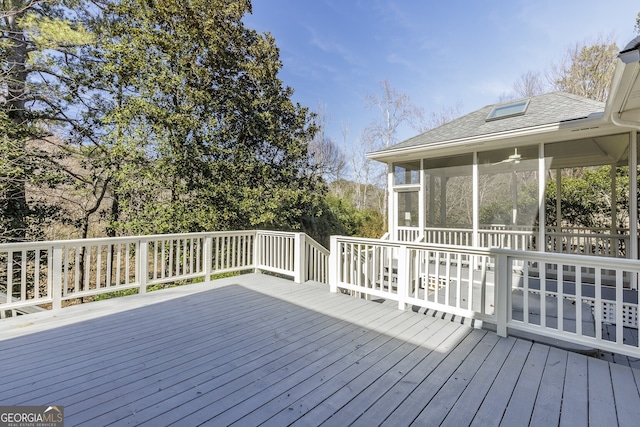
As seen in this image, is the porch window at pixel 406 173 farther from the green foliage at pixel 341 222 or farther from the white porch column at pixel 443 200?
the green foliage at pixel 341 222

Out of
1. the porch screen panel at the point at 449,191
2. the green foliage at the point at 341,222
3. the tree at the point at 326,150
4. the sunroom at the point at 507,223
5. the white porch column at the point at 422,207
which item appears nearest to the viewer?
the sunroom at the point at 507,223

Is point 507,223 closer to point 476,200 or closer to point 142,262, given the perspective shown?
point 476,200

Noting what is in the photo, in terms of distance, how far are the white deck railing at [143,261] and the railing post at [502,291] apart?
9.91 feet

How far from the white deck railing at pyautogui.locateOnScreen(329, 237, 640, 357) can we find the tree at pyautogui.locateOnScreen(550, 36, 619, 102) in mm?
10189

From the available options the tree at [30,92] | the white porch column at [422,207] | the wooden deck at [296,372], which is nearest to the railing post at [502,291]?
the wooden deck at [296,372]

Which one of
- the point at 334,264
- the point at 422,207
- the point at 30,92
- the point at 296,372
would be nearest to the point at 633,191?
the point at 422,207

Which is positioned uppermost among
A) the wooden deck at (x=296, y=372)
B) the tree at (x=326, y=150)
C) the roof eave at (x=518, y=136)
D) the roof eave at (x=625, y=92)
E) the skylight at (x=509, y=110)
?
the tree at (x=326, y=150)

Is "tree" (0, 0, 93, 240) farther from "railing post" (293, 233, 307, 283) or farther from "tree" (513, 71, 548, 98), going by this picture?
"tree" (513, 71, 548, 98)

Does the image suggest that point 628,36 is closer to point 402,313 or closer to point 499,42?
point 499,42

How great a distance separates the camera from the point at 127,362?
2.34 meters

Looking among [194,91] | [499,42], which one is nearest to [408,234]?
[194,91]

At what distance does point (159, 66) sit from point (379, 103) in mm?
11342

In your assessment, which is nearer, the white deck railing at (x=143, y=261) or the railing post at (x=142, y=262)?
the white deck railing at (x=143, y=261)

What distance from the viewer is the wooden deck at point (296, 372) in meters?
1.75
